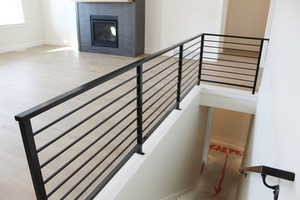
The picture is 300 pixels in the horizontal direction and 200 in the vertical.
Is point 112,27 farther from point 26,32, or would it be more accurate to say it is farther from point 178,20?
point 26,32

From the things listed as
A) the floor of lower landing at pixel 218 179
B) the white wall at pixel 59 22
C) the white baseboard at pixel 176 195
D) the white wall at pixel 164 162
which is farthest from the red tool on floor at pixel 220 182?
the white wall at pixel 59 22

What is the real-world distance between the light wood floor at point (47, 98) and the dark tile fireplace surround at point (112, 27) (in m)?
0.29

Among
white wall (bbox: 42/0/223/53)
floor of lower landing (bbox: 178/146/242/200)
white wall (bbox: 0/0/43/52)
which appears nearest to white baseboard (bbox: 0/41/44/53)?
white wall (bbox: 0/0/43/52)

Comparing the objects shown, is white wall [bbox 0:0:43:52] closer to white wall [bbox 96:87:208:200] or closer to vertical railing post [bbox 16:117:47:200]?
white wall [bbox 96:87:208:200]

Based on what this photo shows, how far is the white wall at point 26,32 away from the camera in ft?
19.3

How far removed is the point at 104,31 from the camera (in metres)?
5.82

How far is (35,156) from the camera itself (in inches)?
44.4

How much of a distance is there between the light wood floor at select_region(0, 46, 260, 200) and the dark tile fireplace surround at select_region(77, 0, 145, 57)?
0.29 m

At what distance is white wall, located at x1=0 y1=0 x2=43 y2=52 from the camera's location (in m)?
5.89

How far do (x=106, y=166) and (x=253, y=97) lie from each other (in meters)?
2.49

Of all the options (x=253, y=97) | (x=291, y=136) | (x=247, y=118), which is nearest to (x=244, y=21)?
(x=247, y=118)

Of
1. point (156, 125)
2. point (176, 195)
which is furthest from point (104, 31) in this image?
point (176, 195)

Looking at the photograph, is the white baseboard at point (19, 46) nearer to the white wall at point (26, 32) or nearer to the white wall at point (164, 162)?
the white wall at point (26, 32)

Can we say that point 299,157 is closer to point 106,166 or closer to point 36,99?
point 106,166
